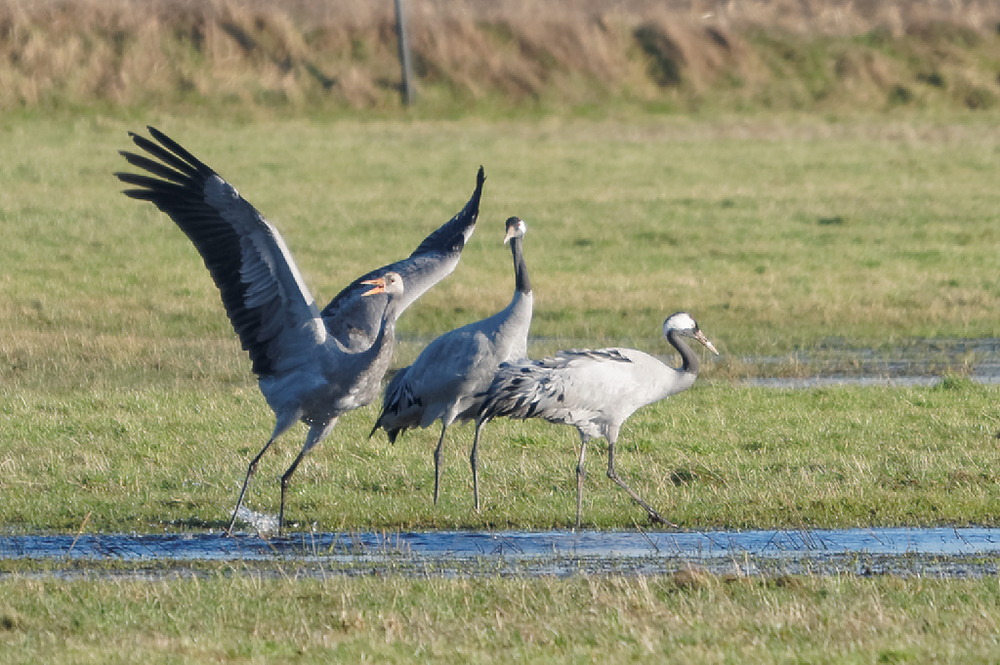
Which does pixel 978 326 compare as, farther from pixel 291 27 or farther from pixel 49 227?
pixel 291 27

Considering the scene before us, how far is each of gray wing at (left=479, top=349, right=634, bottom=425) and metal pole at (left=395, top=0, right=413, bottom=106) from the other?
24026 millimetres

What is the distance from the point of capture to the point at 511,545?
311 inches

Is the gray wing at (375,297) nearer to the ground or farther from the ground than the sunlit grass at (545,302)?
farther from the ground

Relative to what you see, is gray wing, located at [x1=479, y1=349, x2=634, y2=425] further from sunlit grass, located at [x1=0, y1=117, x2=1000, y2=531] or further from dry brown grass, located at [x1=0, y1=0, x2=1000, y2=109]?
dry brown grass, located at [x1=0, y1=0, x2=1000, y2=109]

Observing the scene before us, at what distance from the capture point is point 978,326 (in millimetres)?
15844

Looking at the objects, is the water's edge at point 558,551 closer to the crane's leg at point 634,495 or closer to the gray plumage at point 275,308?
the crane's leg at point 634,495

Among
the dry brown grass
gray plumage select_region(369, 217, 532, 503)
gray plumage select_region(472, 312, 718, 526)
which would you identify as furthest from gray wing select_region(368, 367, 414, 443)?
the dry brown grass

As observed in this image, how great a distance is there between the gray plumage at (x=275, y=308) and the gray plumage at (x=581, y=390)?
29.7 inches

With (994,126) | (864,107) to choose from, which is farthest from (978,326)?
(864,107)

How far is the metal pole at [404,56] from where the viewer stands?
32156 millimetres

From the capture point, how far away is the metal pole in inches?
1266

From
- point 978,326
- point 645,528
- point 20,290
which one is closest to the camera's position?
point 645,528

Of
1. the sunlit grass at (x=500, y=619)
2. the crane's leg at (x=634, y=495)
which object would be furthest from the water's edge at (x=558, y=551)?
the sunlit grass at (x=500, y=619)

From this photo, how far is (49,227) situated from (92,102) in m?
10.1
